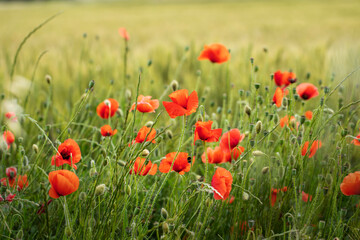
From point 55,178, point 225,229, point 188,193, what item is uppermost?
point 55,178

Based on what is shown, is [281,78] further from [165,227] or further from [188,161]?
[165,227]

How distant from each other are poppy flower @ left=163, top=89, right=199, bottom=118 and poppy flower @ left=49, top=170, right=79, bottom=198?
222mm

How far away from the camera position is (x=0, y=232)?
2.56 ft

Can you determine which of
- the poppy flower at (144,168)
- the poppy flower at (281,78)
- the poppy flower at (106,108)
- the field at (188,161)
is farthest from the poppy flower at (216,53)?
the poppy flower at (144,168)

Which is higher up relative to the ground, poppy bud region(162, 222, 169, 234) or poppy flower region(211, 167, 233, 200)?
poppy flower region(211, 167, 233, 200)

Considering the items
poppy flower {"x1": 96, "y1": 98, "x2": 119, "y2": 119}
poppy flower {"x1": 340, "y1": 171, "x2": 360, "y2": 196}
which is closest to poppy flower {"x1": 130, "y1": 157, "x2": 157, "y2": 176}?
poppy flower {"x1": 96, "y1": 98, "x2": 119, "y2": 119}

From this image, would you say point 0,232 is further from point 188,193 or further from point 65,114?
point 65,114

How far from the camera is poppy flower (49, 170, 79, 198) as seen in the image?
2.14ft

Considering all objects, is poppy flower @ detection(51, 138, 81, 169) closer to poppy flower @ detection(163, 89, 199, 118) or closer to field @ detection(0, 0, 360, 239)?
field @ detection(0, 0, 360, 239)

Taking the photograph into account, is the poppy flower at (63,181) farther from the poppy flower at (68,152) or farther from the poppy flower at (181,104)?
the poppy flower at (181,104)

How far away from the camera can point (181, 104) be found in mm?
767

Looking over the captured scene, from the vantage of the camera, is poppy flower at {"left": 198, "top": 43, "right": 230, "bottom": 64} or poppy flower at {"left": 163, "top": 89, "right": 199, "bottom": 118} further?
poppy flower at {"left": 198, "top": 43, "right": 230, "bottom": 64}

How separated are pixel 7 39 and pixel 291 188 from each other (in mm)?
3537

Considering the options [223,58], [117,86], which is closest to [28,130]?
[117,86]
